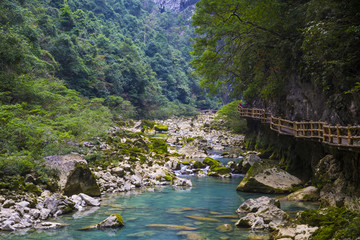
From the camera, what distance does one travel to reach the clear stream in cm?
725

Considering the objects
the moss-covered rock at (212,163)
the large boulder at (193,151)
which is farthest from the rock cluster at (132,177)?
the large boulder at (193,151)

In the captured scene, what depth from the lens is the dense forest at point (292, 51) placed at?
377 inches

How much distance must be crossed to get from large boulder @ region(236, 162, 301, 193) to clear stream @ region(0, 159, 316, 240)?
0.51 meters

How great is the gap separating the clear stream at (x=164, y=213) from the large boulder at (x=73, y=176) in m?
0.70

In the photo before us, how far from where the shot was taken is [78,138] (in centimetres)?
1465

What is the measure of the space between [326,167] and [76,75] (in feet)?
91.6

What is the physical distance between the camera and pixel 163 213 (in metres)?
9.31

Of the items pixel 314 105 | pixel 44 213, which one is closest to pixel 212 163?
pixel 314 105

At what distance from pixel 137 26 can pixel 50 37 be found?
2025 inches

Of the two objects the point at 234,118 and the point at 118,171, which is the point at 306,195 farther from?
the point at 234,118

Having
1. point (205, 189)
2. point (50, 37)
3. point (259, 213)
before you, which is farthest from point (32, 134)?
point (50, 37)

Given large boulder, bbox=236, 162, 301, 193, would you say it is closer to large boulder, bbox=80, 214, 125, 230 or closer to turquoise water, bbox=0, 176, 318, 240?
turquoise water, bbox=0, 176, 318, 240

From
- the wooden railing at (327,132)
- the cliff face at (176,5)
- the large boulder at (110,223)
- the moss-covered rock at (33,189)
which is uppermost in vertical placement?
the cliff face at (176,5)

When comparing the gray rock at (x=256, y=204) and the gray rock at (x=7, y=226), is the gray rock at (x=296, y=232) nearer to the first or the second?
the gray rock at (x=256, y=204)
